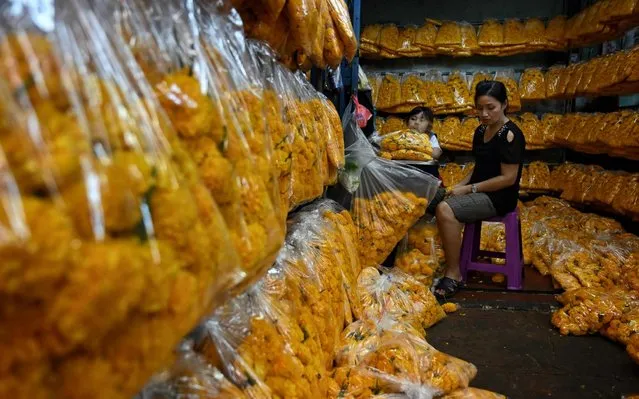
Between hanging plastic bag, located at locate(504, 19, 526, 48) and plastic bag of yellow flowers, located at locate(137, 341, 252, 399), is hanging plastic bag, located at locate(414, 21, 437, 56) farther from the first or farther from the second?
plastic bag of yellow flowers, located at locate(137, 341, 252, 399)

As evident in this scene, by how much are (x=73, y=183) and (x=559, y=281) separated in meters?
4.06

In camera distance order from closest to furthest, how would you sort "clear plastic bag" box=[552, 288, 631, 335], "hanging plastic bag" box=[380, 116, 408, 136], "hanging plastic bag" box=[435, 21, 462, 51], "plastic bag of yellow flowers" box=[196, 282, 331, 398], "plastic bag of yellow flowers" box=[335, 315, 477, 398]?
"plastic bag of yellow flowers" box=[196, 282, 331, 398] → "plastic bag of yellow flowers" box=[335, 315, 477, 398] → "clear plastic bag" box=[552, 288, 631, 335] → "hanging plastic bag" box=[435, 21, 462, 51] → "hanging plastic bag" box=[380, 116, 408, 136]

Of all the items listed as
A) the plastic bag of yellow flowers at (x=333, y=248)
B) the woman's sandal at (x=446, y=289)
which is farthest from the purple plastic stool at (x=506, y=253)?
the plastic bag of yellow flowers at (x=333, y=248)

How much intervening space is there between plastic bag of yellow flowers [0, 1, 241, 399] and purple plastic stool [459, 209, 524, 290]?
12.3 ft

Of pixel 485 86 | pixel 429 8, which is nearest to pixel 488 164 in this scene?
pixel 485 86

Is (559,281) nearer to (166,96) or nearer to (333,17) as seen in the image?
(333,17)

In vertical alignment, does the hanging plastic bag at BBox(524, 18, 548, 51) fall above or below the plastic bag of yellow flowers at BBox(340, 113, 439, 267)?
above

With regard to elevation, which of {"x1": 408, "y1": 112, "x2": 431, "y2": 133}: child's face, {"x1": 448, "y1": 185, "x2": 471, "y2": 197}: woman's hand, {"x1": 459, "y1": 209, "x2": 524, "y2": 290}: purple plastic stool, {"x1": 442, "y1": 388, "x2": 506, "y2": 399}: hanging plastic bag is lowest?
{"x1": 459, "y1": 209, "x2": 524, "y2": 290}: purple plastic stool

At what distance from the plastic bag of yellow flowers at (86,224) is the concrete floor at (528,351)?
2.32 metres

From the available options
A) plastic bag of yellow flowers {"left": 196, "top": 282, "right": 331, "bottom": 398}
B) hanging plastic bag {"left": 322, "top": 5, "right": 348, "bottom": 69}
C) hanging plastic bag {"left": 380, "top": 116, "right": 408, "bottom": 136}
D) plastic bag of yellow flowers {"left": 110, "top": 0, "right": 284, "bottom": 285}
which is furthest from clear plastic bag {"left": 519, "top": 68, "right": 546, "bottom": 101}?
plastic bag of yellow flowers {"left": 110, "top": 0, "right": 284, "bottom": 285}

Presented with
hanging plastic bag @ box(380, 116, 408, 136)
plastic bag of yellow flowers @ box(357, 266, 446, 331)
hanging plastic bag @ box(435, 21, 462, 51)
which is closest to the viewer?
plastic bag of yellow flowers @ box(357, 266, 446, 331)

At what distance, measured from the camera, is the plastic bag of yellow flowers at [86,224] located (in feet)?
1.59

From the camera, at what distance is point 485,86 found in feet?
12.8

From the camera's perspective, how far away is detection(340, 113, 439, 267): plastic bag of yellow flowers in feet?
11.7
